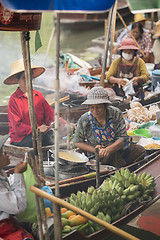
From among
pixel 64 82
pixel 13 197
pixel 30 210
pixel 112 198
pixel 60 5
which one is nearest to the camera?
pixel 60 5

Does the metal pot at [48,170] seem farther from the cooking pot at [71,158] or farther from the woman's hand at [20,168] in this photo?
the woman's hand at [20,168]

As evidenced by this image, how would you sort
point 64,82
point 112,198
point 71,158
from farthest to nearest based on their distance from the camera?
point 64,82 → point 71,158 → point 112,198

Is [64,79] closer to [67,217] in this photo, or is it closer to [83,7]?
[67,217]

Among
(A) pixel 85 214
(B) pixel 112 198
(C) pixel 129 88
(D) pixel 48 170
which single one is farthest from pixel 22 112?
(A) pixel 85 214

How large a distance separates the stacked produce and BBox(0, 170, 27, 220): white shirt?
1.45 feet

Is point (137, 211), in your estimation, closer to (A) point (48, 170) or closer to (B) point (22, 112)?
(A) point (48, 170)

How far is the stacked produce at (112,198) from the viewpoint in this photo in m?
2.70

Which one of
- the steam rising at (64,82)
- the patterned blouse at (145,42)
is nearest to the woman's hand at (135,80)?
the steam rising at (64,82)

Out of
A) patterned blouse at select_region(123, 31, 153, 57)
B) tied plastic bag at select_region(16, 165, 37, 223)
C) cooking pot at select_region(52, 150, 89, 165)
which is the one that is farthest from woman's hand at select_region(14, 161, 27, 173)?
patterned blouse at select_region(123, 31, 153, 57)

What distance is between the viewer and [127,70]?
233 inches

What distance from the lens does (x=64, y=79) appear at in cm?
618

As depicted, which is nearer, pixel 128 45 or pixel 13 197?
pixel 13 197

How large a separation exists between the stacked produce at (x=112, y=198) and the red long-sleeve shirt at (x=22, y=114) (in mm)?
1484

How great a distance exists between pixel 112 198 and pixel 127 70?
3393mm
